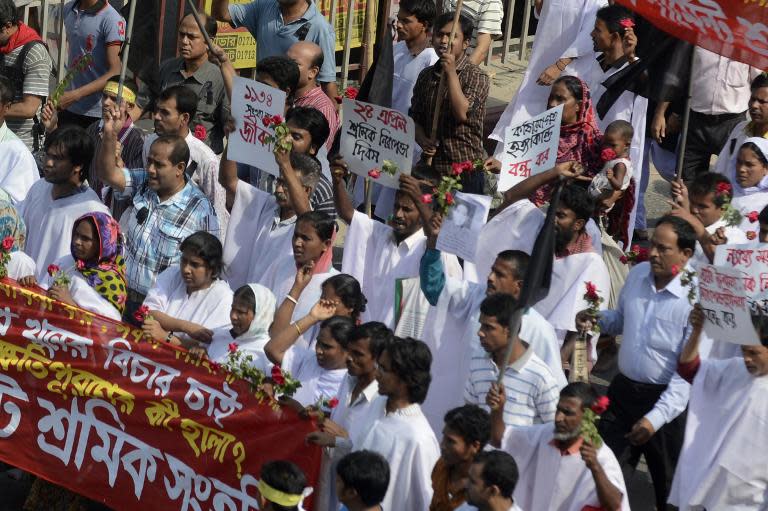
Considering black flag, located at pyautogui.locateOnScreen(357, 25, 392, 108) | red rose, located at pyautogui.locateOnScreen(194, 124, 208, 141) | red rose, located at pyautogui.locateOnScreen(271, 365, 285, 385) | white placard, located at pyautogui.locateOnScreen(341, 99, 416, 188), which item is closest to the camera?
red rose, located at pyautogui.locateOnScreen(271, 365, 285, 385)

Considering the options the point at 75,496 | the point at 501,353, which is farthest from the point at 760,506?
the point at 75,496

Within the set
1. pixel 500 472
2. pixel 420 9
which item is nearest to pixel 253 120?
pixel 420 9

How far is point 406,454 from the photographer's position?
6.86 m

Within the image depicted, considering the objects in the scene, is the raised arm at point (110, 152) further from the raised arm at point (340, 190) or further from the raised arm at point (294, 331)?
the raised arm at point (294, 331)

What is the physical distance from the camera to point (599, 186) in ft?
30.8

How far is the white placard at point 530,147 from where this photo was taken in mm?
8602

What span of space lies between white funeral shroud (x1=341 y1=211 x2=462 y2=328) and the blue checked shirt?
84cm

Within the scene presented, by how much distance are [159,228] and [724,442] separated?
3413mm

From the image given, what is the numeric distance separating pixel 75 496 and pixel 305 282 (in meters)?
1.59

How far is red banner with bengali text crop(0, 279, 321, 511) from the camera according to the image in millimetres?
7305

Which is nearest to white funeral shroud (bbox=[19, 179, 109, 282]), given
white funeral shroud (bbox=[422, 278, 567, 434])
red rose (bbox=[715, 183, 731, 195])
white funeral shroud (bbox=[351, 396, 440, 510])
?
white funeral shroud (bbox=[422, 278, 567, 434])

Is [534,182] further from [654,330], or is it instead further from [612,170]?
[654,330]

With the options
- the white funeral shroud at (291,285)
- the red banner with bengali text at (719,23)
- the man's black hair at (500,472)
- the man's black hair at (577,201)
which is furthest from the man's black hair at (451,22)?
the man's black hair at (500,472)

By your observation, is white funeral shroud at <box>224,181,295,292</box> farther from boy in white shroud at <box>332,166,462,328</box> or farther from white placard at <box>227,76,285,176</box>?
boy in white shroud at <box>332,166,462,328</box>
